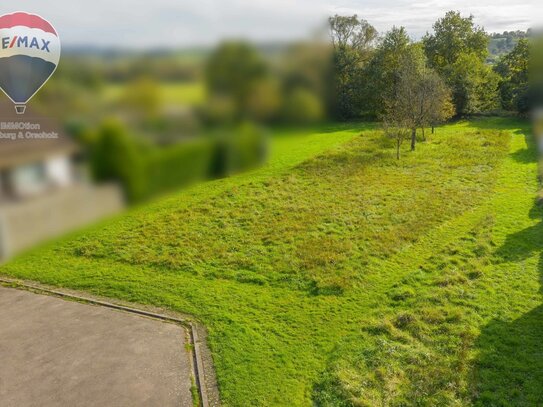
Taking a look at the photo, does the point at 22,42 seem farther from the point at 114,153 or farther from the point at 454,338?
the point at 454,338

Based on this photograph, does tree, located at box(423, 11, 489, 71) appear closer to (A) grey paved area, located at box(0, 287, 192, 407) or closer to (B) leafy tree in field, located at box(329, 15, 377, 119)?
(A) grey paved area, located at box(0, 287, 192, 407)

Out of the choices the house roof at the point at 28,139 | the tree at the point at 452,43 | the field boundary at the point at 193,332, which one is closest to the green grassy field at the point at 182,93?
the house roof at the point at 28,139

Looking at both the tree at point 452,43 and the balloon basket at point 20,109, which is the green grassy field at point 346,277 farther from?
the tree at point 452,43

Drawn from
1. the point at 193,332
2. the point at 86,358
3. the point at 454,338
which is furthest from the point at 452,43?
the point at 86,358

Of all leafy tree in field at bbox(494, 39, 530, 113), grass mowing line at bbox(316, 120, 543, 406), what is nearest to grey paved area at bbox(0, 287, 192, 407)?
grass mowing line at bbox(316, 120, 543, 406)

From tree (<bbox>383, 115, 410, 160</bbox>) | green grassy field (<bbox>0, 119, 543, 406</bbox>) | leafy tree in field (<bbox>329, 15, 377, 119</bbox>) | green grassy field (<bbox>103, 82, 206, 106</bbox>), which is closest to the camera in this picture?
green grassy field (<bbox>103, 82, 206, 106</bbox>)
